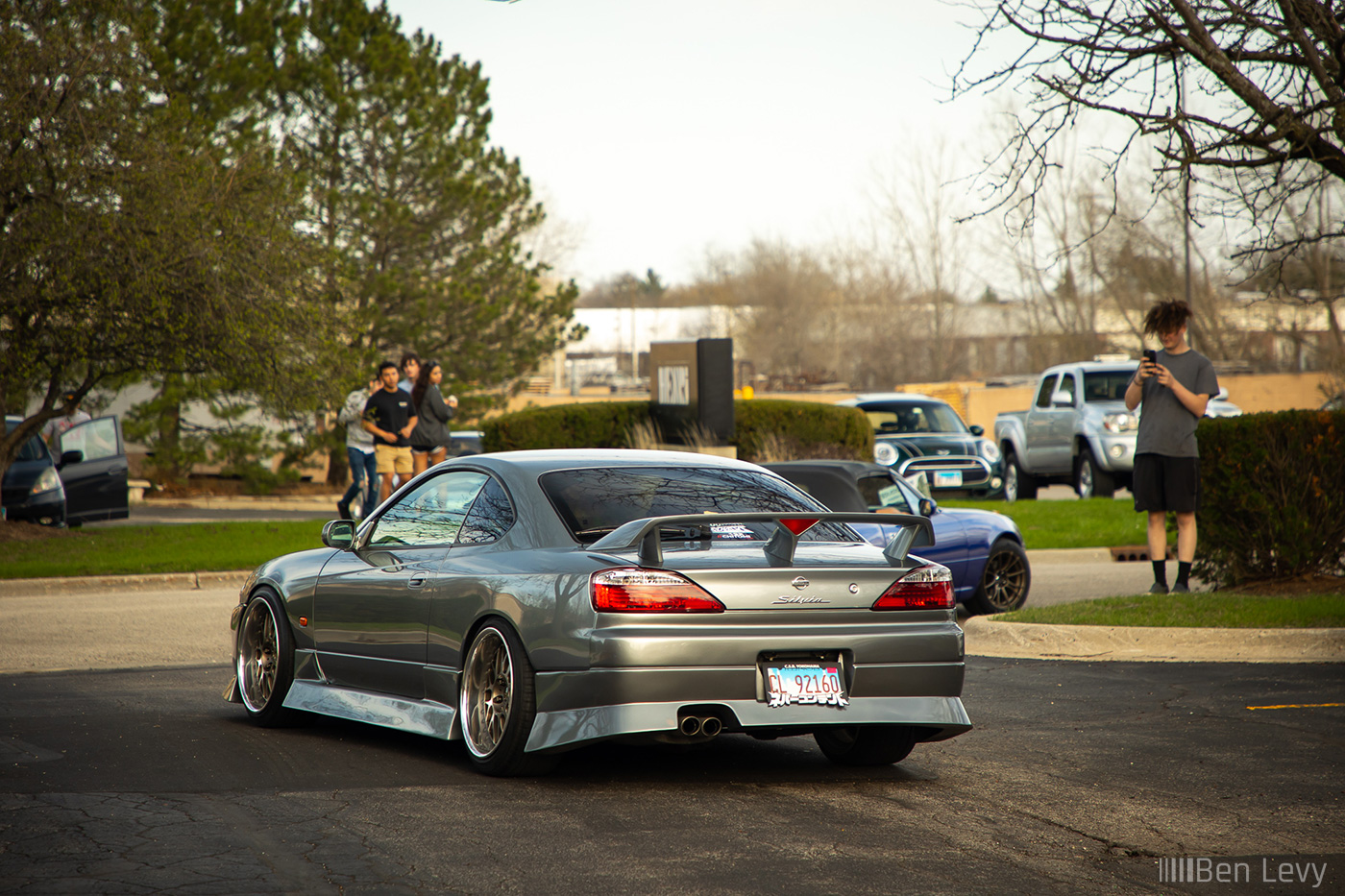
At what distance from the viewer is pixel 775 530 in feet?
20.1

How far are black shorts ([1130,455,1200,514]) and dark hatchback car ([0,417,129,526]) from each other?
13826 millimetres

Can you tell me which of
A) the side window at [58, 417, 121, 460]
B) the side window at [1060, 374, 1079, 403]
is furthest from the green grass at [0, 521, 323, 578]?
the side window at [1060, 374, 1079, 403]

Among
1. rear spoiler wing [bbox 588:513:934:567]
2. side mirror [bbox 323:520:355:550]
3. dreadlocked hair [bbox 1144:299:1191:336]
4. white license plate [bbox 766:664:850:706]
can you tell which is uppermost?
dreadlocked hair [bbox 1144:299:1191:336]

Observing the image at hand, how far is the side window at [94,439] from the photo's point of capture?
2030 centimetres

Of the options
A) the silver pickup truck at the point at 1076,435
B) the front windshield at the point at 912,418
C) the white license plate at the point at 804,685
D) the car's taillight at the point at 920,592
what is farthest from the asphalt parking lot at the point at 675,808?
the silver pickup truck at the point at 1076,435

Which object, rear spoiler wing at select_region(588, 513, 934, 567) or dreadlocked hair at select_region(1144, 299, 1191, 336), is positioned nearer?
rear spoiler wing at select_region(588, 513, 934, 567)

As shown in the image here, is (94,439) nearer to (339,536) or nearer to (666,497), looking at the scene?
(339,536)

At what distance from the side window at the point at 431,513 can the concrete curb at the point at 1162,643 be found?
4470 millimetres

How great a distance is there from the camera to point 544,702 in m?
5.67

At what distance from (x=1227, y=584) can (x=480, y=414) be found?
70.5 ft

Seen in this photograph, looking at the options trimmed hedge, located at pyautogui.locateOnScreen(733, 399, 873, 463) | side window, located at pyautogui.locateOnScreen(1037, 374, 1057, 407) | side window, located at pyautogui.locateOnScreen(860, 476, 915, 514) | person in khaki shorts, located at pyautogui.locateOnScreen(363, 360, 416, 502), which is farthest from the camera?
side window, located at pyautogui.locateOnScreen(1037, 374, 1057, 407)

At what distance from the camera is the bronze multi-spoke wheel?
729 cm

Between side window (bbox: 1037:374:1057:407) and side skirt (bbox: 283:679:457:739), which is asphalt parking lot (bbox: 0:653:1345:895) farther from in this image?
side window (bbox: 1037:374:1057:407)

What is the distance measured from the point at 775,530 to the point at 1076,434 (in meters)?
17.9
